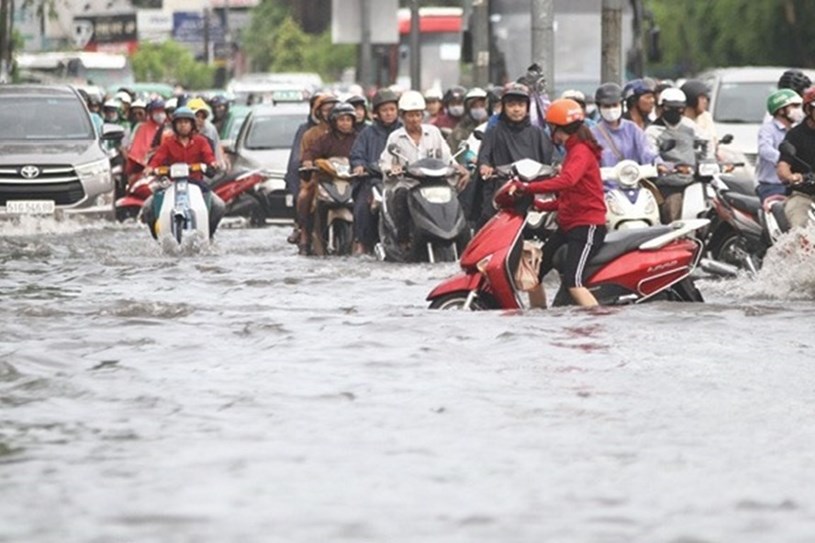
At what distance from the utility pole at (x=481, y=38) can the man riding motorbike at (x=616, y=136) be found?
649 inches

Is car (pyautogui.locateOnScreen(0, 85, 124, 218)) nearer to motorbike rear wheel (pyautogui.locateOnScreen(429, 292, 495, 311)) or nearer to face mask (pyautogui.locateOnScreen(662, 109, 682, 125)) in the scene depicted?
face mask (pyautogui.locateOnScreen(662, 109, 682, 125))

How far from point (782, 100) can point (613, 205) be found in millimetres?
2306

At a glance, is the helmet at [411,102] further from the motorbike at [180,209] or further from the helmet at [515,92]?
the motorbike at [180,209]

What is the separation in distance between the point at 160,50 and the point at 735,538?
357ft

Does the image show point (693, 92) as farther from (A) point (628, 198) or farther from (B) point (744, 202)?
(A) point (628, 198)

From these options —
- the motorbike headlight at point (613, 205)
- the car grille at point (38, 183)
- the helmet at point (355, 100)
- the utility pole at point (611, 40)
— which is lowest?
the car grille at point (38, 183)

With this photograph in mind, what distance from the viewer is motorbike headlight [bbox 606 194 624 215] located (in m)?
18.2

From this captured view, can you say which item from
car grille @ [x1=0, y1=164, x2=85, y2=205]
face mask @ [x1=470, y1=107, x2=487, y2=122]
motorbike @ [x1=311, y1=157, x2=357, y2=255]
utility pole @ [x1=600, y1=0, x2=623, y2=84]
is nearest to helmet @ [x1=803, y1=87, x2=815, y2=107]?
motorbike @ [x1=311, y1=157, x2=357, y2=255]

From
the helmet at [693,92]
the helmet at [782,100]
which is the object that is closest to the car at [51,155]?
the helmet at [693,92]

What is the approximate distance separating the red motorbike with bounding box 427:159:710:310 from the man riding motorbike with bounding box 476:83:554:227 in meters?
4.50

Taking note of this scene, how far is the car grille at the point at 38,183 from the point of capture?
27.6 metres

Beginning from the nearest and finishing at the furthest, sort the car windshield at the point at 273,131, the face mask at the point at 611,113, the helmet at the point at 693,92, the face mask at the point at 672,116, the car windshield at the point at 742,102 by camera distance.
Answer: the face mask at the point at 611,113, the face mask at the point at 672,116, the helmet at the point at 693,92, the car windshield at the point at 742,102, the car windshield at the point at 273,131

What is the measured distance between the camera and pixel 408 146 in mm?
22047

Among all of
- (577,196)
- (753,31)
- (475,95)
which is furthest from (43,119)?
(753,31)
